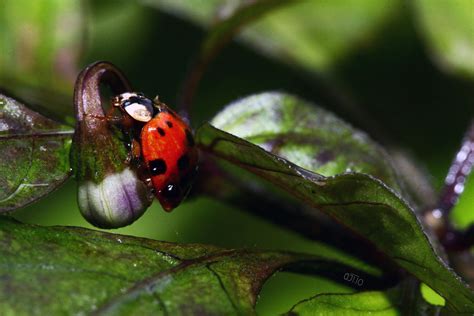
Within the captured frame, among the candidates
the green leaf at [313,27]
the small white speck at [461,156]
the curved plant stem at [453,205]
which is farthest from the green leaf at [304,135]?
the green leaf at [313,27]

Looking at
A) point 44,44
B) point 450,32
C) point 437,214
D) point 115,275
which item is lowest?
point 44,44

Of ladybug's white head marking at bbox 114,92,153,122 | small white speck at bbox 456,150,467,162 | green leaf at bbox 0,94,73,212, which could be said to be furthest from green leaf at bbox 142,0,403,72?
green leaf at bbox 0,94,73,212

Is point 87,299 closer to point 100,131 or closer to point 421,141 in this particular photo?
point 100,131

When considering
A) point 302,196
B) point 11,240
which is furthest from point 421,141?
point 11,240

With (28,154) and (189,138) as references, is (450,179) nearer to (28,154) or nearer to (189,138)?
(189,138)

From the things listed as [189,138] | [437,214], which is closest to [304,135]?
[189,138]

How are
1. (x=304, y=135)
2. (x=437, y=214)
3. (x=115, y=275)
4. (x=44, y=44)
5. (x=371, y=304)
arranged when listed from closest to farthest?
(x=115, y=275), (x=371, y=304), (x=304, y=135), (x=437, y=214), (x=44, y=44)

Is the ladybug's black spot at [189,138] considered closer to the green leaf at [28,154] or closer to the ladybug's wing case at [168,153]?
the ladybug's wing case at [168,153]
